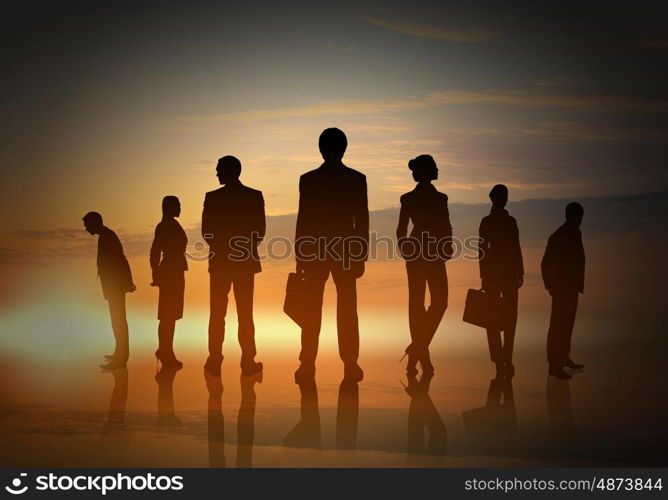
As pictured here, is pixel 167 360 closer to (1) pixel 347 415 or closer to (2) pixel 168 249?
(2) pixel 168 249

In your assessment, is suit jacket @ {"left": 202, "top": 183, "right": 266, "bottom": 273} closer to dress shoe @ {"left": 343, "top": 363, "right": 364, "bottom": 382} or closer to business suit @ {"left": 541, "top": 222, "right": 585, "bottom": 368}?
dress shoe @ {"left": 343, "top": 363, "right": 364, "bottom": 382}

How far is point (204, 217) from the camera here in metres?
15.7

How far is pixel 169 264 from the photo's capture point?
650 inches

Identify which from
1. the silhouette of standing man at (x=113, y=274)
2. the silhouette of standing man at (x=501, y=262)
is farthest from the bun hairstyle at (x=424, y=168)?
the silhouette of standing man at (x=113, y=274)

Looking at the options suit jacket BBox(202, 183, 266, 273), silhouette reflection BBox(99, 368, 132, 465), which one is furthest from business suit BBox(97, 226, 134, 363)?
suit jacket BBox(202, 183, 266, 273)

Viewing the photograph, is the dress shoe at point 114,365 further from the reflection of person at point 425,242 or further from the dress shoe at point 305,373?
the reflection of person at point 425,242

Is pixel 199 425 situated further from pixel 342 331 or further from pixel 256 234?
pixel 256 234

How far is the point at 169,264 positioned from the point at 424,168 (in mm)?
4537

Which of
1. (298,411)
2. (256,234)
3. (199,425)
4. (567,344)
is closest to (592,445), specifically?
(298,411)

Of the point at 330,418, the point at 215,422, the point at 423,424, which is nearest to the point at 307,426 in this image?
the point at 330,418

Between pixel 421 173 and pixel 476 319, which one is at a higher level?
pixel 421 173

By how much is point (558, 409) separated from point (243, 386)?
464 cm

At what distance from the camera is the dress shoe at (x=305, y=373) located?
14.7 m

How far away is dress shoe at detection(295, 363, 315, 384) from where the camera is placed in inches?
578
